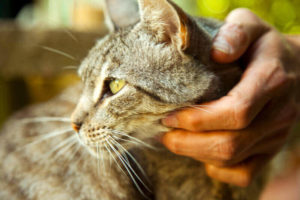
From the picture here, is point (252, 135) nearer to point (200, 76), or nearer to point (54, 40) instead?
point (200, 76)

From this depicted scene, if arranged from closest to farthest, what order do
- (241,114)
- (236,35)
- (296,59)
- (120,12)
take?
1. (241,114)
2. (236,35)
3. (296,59)
4. (120,12)

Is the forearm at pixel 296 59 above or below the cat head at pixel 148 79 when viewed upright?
below

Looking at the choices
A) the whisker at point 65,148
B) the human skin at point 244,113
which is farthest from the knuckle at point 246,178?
the whisker at point 65,148

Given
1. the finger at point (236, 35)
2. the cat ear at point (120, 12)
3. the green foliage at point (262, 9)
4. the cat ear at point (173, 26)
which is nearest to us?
the cat ear at point (173, 26)

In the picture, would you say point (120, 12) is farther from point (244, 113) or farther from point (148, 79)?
point (244, 113)

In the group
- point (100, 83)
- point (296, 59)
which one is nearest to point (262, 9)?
point (296, 59)

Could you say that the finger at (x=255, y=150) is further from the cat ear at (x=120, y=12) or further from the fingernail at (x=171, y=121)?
the cat ear at (x=120, y=12)
